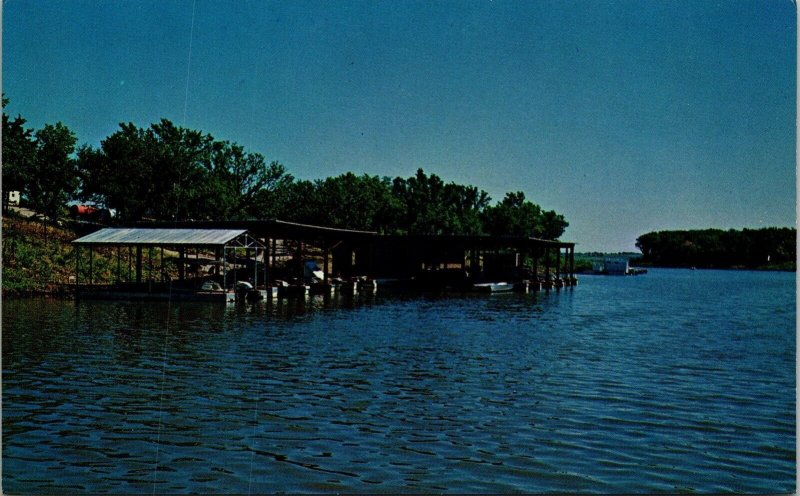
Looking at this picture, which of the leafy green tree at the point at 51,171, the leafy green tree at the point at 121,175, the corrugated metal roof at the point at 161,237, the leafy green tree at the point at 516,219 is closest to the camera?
the corrugated metal roof at the point at 161,237

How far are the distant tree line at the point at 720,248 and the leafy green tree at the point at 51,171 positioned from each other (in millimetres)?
73821

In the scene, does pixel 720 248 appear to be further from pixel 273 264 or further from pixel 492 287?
pixel 273 264

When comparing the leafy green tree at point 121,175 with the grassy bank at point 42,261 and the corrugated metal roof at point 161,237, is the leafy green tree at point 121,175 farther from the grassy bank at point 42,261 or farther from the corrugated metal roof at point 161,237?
the corrugated metal roof at point 161,237

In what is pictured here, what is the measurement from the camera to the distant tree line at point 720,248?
105 meters

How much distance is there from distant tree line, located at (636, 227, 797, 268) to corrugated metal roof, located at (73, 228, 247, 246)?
67.4 m

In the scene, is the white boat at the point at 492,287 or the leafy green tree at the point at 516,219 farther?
the leafy green tree at the point at 516,219

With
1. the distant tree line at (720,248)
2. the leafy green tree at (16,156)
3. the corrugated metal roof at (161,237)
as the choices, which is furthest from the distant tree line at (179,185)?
the distant tree line at (720,248)

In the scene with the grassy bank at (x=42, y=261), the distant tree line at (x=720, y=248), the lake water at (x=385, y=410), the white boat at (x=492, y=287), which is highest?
the distant tree line at (x=720, y=248)

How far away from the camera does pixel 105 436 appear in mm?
13508

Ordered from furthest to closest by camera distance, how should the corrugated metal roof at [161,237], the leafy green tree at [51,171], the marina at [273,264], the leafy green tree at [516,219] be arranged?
the leafy green tree at [516,219]
the leafy green tree at [51,171]
the marina at [273,264]
the corrugated metal roof at [161,237]

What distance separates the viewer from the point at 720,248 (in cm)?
13138

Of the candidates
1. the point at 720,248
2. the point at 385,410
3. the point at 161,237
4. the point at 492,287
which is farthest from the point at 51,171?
the point at 720,248

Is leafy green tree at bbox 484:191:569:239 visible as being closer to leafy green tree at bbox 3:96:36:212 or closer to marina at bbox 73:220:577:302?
marina at bbox 73:220:577:302

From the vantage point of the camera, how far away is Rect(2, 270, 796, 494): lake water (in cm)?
1177
